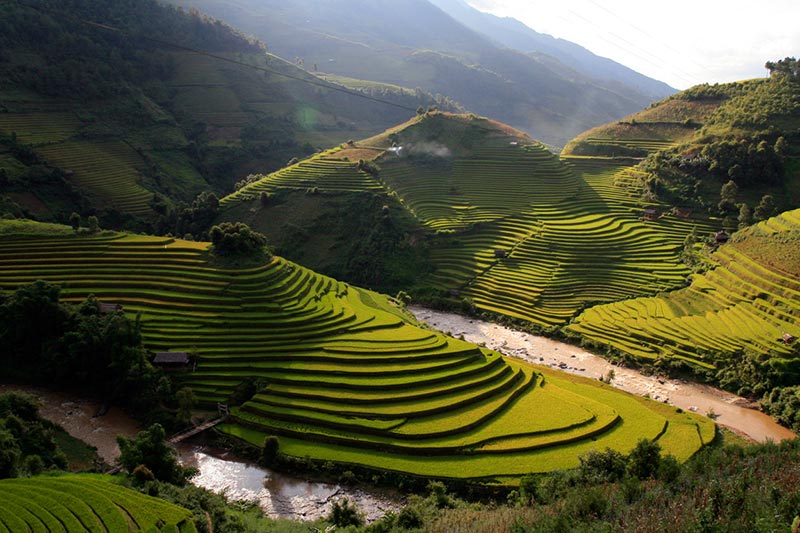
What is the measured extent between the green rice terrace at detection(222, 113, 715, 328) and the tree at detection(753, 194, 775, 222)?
13.6 ft

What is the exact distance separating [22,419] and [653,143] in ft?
243

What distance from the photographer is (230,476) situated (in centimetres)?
2450

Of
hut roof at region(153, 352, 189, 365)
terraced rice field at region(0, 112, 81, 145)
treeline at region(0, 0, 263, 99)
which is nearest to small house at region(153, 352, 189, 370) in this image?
hut roof at region(153, 352, 189, 365)

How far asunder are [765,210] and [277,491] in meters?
51.8

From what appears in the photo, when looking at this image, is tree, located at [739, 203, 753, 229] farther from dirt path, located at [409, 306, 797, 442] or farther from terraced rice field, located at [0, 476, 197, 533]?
terraced rice field, located at [0, 476, 197, 533]

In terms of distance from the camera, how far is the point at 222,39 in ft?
359

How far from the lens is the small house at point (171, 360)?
95.5ft

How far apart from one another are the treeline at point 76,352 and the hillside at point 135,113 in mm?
22397

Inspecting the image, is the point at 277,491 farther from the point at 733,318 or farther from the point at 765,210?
the point at 765,210

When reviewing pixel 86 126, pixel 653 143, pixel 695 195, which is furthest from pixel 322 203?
pixel 653 143

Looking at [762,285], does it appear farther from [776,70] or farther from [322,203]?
[776,70]

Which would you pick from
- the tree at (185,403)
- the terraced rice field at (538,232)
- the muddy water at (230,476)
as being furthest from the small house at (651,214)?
the tree at (185,403)

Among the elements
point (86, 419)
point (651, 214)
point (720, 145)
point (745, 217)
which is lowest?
point (86, 419)

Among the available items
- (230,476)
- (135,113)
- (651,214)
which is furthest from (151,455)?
(135,113)
